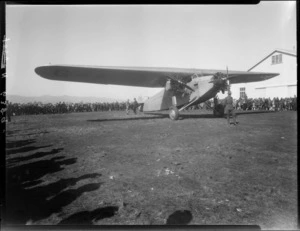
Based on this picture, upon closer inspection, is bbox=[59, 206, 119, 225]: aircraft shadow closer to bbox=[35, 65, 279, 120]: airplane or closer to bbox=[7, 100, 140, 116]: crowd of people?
bbox=[35, 65, 279, 120]: airplane

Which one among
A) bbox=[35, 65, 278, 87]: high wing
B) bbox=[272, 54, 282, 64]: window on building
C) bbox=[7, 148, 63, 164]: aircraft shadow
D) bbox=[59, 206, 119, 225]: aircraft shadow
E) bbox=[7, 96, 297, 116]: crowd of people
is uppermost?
bbox=[272, 54, 282, 64]: window on building

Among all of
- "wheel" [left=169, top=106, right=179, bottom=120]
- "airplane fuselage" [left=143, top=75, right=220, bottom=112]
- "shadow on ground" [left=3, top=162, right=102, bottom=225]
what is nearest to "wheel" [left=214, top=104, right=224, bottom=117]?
"airplane fuselage" [left=143, top=75, right=220, bottom=112]

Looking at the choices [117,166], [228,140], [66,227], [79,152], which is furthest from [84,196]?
[228,140]

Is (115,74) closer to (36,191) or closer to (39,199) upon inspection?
(36,191)

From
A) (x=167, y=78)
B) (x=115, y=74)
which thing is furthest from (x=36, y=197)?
(x=167, y=78)

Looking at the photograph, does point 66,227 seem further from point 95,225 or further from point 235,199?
point 235,199
